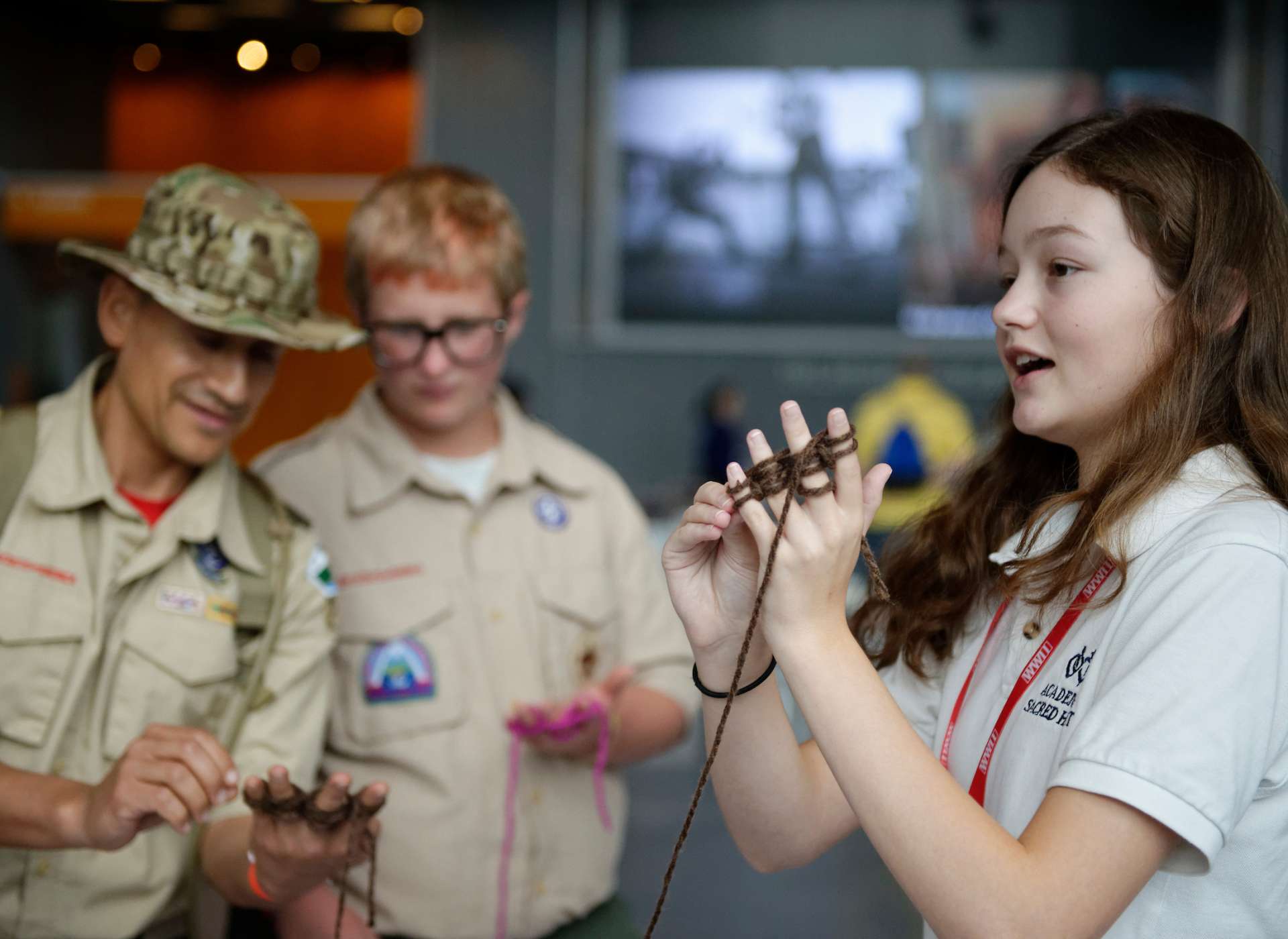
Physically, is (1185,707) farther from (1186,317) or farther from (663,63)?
(663,63)

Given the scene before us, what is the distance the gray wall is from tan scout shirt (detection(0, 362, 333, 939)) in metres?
7.40

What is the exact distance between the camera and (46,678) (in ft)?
5.92

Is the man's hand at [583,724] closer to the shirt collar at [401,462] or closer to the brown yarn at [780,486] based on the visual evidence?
the shirt collar at [401,462]

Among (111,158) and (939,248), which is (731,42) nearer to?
(939,248)

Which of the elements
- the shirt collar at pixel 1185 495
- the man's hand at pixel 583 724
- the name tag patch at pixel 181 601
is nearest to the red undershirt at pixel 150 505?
the name tag patch at pixel 181 601

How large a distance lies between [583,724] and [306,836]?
650 mm

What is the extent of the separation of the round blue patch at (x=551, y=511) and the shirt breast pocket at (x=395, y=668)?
256mm

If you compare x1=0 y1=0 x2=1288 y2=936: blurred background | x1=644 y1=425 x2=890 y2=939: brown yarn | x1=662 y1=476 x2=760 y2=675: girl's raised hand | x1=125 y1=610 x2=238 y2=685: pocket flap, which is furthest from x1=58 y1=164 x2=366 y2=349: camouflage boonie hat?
x1=0 y1=0 x2=1288 y2=936: blurred background

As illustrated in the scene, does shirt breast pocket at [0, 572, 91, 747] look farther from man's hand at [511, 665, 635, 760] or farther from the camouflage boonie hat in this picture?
man's hand at [511, 665, 635, 760]

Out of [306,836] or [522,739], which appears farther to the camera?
[522,739]

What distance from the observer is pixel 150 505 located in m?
1.99

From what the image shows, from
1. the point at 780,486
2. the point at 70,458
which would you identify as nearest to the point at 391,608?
the point at 70,458

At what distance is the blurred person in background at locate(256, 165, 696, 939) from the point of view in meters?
2.17

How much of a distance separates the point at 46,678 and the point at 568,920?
3.30ft
